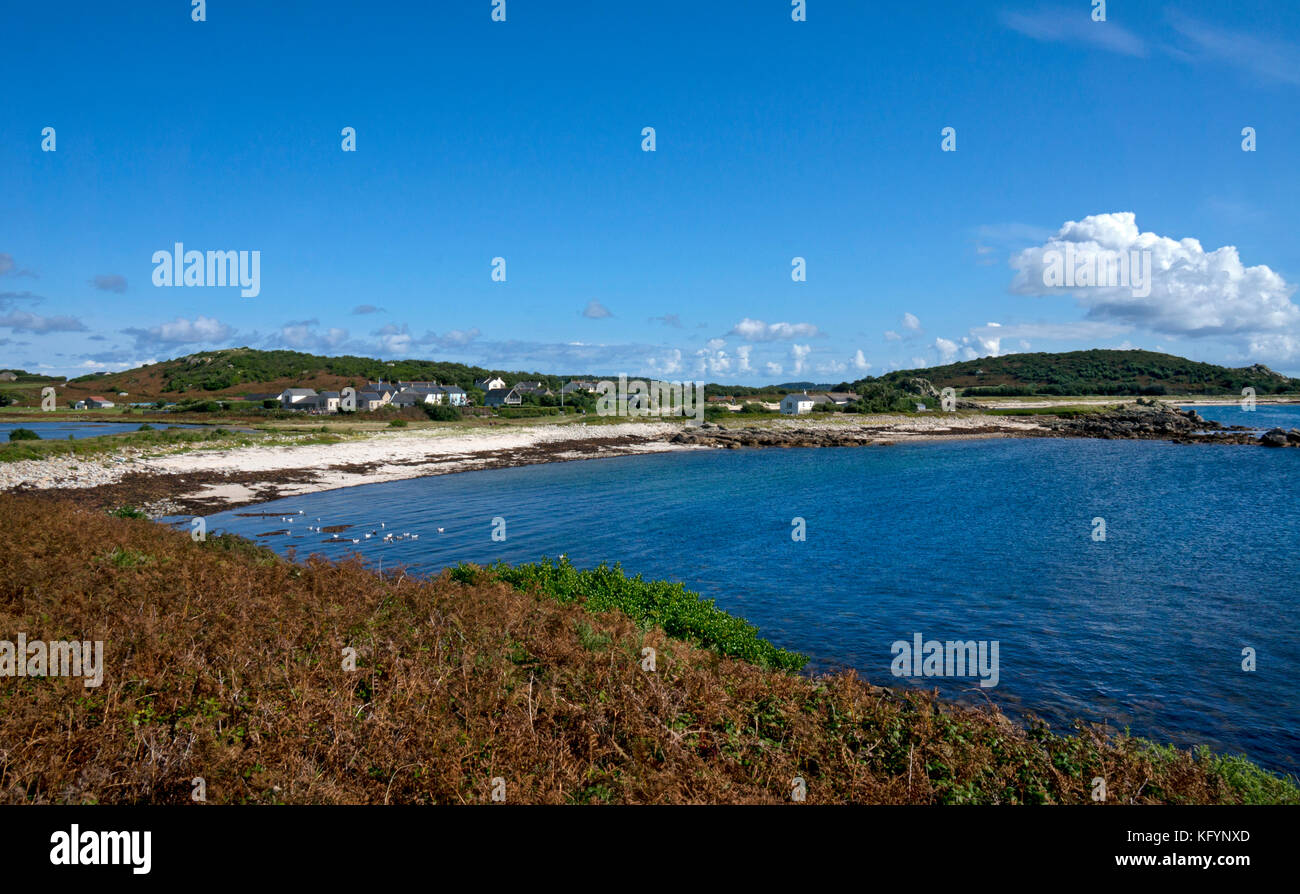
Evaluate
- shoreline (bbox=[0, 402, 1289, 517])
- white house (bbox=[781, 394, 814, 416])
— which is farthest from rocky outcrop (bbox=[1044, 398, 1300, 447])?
white house (bbox=[781, 394, 814, 416])

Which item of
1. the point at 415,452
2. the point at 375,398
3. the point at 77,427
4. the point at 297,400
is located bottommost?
the point at 415,452

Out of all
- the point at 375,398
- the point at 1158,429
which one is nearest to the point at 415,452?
the point at 375,398

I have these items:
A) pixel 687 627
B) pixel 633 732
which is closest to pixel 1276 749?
pixel 687 627

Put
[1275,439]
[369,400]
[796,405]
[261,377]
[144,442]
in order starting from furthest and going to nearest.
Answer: [261,377] → [796,405] → [369,400] → [1275,439] → [144,442]

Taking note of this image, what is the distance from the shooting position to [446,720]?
8781 mm

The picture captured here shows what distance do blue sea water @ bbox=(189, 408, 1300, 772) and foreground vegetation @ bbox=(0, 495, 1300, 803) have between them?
489 cm

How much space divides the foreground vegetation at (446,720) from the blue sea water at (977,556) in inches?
193

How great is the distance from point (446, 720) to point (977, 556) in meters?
26.5

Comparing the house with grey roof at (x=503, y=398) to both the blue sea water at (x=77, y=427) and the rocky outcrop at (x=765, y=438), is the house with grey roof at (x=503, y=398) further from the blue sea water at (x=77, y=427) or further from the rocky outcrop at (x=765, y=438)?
the blue sea water at (x=77, y=427)

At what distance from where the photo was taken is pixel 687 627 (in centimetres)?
1678

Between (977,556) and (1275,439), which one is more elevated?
(1275,439)

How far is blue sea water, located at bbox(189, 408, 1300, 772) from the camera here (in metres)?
16.0

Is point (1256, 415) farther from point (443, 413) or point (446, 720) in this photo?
point (446, 720)
